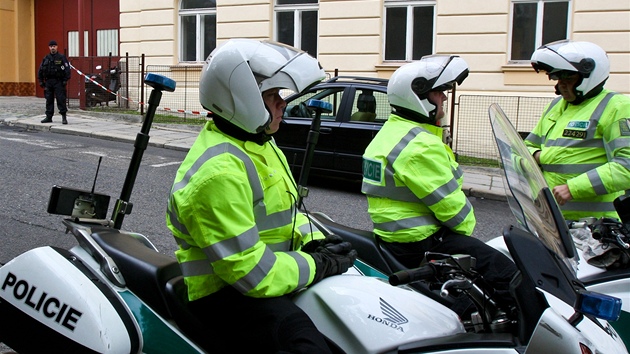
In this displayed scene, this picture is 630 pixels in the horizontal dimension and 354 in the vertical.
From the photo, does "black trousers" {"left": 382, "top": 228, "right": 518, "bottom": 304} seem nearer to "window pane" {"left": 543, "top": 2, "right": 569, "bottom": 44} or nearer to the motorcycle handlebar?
the motorcycle handlebar

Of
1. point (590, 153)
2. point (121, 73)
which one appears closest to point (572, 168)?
point (590, 153)

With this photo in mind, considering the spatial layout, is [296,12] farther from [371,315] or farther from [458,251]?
[371,315]

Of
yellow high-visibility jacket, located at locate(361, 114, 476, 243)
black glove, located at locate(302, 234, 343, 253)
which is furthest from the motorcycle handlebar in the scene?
yellow high-visibility jacket, located at locate(361, 114, 476, 243)

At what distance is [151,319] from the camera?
253cm

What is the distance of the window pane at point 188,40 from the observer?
18688 mm

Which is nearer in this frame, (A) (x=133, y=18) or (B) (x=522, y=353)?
(B) (x=522, y=353)

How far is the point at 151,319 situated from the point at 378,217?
4.27 ft

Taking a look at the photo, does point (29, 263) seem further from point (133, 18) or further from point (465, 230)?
point (133, 18)

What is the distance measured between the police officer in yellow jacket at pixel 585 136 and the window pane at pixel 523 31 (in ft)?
35.3

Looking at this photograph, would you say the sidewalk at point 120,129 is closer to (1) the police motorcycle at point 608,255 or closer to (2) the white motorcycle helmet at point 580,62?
(2) the white motorcycle helmet at point 580,62

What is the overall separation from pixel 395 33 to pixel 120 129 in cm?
677

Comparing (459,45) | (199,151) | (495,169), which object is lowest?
(495,169)

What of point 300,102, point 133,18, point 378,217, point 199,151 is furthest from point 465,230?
point 133,18

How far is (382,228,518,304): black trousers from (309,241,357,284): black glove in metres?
0.73
